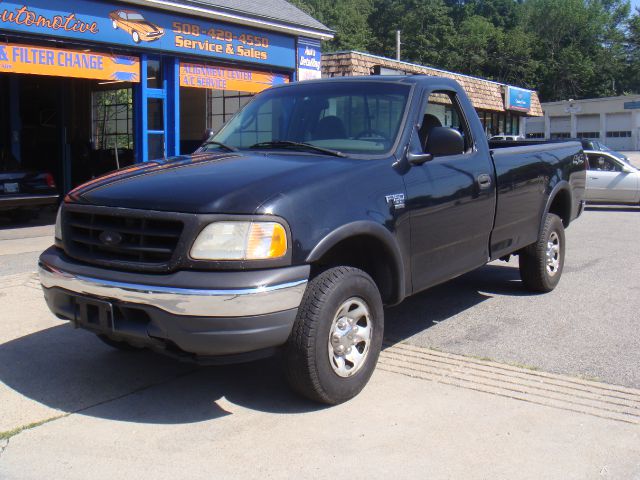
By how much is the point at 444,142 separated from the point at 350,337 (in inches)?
60.8

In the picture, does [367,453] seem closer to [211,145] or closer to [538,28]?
[211,145]

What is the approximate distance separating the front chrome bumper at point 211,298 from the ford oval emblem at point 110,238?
8.9 inches

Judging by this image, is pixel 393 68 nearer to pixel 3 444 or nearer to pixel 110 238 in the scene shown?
pixel 110 238

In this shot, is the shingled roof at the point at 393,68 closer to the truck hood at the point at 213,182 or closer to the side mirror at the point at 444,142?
the side mirror at the point at 444,142

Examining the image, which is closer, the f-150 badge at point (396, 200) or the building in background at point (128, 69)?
the f-150 badge at point (396, 200)

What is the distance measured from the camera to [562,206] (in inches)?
296

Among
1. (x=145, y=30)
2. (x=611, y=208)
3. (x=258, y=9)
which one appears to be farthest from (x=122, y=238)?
(x=611, y=208)

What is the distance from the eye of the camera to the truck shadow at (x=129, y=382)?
414cm

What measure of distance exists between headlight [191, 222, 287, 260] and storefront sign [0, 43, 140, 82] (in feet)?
31.9

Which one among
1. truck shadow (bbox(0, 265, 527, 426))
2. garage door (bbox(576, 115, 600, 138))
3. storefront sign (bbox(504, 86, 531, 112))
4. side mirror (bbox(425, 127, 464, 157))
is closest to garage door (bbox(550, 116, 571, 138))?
garage door (bbox(576, 115, 600, 138))

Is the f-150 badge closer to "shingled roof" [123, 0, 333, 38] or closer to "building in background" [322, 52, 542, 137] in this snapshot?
"shingled roof" [123, 0, 333, 38]

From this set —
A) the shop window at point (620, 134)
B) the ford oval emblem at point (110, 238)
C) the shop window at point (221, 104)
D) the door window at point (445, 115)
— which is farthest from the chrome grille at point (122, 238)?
the shop window at point (620, 134)

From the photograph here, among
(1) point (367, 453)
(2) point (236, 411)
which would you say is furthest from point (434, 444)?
(2) point (236, 411)

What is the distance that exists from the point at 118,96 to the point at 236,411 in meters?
15.7
